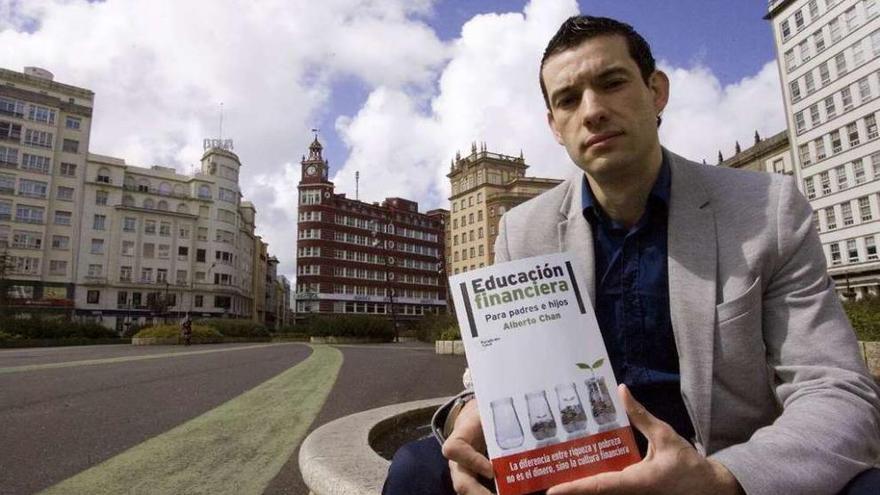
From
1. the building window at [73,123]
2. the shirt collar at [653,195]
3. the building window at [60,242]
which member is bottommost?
the shirt collar at [653,195]

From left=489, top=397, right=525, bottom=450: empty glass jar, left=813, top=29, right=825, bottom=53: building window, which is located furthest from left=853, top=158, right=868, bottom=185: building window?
left=489, top=397, right=525, bottom=450: empty glass jar

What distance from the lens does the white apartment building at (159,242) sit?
2309 inches

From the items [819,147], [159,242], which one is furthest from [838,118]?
[159,242]

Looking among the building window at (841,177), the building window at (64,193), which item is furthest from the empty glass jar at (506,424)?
the building window at (64,193)

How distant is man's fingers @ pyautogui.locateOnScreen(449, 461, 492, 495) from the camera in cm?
119

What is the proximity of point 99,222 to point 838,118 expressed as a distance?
255ft

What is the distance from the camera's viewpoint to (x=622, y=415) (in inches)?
42.3

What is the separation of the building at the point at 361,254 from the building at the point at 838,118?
5151 centimetres

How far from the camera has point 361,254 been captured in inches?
3376

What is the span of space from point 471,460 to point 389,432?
295 centimetres

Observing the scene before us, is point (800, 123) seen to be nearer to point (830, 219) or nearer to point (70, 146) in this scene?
point (830, 219)

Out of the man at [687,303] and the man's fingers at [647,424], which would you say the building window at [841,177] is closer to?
the man at [687,303]

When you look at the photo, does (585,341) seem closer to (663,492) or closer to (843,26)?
(663,492)

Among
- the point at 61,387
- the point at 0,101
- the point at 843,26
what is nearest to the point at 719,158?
the point at 843,26
